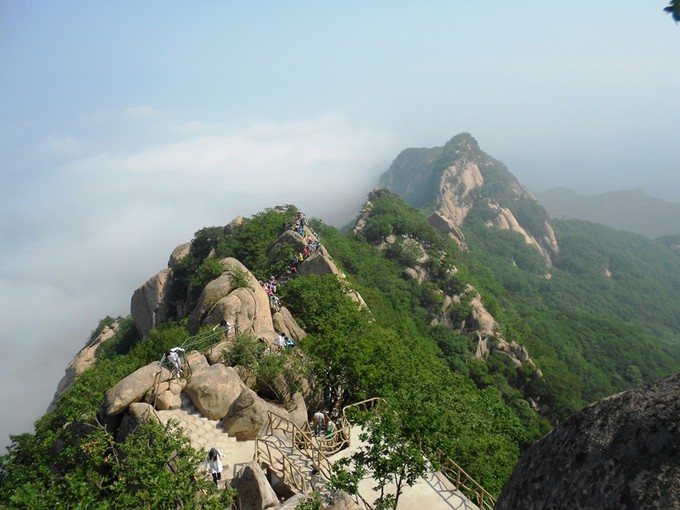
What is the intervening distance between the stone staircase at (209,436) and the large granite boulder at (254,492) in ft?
7.93

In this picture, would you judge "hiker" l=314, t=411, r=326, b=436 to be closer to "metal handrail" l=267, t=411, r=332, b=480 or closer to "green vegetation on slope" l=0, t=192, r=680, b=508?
"metal handrail" l=267, t=411, r=332, b=480

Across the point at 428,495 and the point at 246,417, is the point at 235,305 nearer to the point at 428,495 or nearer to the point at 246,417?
the point at 246,417

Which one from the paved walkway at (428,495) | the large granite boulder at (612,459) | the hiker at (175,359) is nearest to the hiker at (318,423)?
the paved walkway at (428,495)

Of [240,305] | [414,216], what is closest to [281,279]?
[240,305]

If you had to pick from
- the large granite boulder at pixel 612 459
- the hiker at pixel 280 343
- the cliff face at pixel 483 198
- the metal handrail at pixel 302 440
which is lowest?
the cliff face at pixel 483 198

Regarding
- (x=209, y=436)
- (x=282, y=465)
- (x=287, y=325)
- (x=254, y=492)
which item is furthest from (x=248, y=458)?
(x=287, y=325)

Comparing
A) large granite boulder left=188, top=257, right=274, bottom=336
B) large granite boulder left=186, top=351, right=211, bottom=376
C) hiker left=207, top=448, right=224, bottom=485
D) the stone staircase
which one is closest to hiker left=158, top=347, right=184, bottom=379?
large granite boulder left=186, top=351, right=211, bottom=376

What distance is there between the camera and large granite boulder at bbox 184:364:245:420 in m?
16.9

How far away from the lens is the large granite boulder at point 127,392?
16.0 metres

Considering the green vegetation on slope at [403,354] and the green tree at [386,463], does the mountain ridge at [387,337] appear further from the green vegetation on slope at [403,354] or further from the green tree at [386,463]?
the green tree at [386,463]

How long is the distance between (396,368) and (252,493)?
10948mm

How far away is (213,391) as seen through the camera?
672 inches

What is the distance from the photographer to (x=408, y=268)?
6144cm

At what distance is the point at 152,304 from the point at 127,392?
96.9 ft
